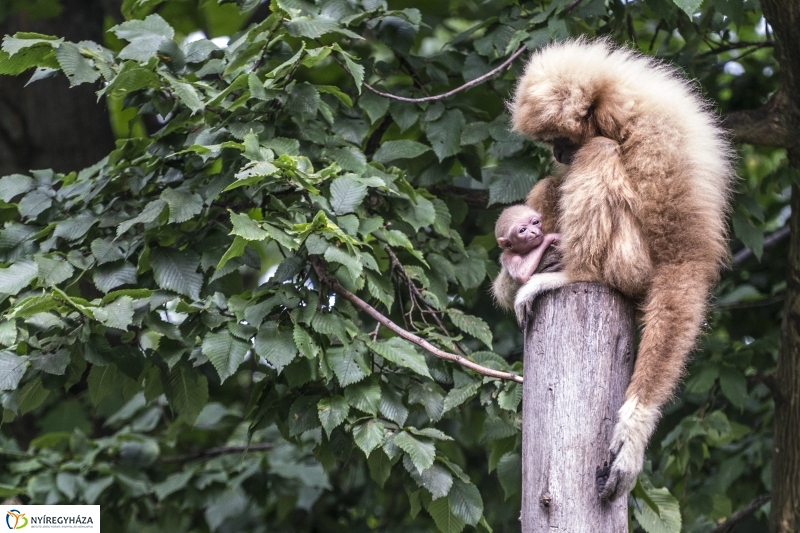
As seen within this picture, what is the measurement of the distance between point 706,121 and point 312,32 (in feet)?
6.51

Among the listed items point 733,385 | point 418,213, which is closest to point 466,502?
point 418,213

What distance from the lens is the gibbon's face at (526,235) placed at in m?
4.11

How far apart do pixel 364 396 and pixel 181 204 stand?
4.22 ft

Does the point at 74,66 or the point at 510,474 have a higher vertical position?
the point at 74,66

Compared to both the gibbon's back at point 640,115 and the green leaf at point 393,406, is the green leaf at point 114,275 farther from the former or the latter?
the gibbon's back at point 640,115

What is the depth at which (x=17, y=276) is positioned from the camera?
373 cm

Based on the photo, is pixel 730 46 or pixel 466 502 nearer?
pixel 466 502

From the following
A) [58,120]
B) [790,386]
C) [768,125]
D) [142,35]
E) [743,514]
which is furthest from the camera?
[58,120]

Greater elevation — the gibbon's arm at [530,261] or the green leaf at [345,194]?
the green leaf at [345,194]

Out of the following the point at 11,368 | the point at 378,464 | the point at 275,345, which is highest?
→ the point at 275,345

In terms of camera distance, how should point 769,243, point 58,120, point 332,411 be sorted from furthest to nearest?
point 58,120
point 769,243
point 332,411

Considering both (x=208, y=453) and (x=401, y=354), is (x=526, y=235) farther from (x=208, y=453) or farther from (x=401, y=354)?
(x=208, y=453)

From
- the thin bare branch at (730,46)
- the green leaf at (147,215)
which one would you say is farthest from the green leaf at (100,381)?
the thin bare branch at (730,46)

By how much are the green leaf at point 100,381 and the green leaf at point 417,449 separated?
1679 millimetres
